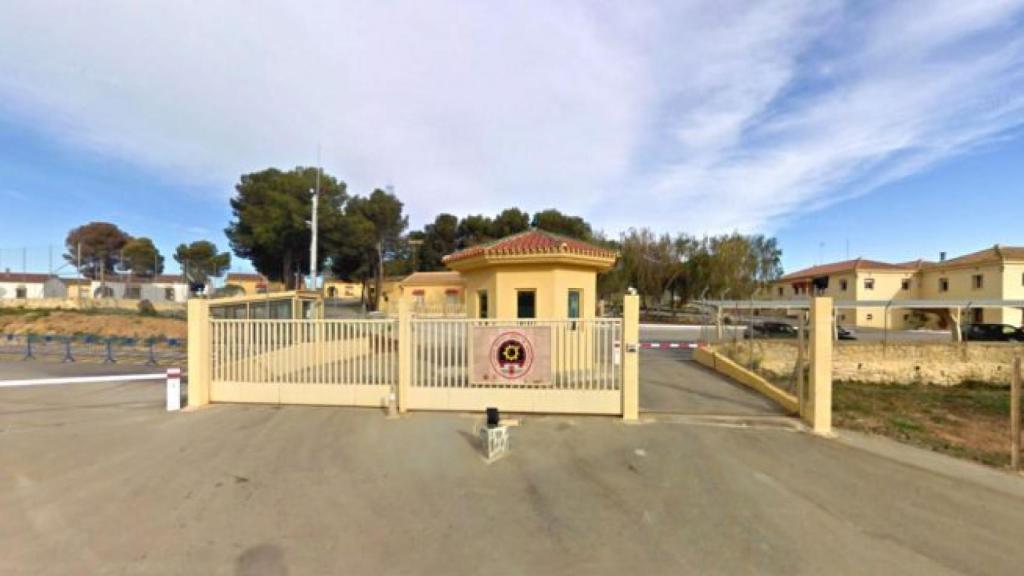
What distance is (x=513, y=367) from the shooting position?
Result: 750 centimetres

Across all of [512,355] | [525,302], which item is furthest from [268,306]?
[512,355]

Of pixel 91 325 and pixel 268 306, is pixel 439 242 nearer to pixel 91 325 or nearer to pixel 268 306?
pixel 91 325

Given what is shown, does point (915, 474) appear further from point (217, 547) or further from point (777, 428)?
point (217, 547)

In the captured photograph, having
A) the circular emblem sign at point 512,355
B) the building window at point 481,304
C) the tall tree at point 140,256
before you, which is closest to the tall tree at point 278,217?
the tall tree at point 140,256

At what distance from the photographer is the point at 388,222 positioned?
142ft

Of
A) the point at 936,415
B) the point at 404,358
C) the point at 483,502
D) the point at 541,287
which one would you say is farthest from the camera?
the point at 541,287

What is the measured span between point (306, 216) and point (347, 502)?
109ft

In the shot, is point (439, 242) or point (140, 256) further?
point (140, 256)

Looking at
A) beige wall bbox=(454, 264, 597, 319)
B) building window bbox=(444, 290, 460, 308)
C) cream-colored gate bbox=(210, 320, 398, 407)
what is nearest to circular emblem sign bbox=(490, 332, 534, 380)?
cream-colored gate bbox=(210, 320, 398, 407)

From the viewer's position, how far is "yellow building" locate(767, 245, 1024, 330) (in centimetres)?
3014

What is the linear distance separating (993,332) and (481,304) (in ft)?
100

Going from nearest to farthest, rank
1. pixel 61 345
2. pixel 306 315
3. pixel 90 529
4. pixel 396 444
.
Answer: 1. pixel 90 529
2. pixel 396 444
3. pixel 306 315
4. pixel 61 345

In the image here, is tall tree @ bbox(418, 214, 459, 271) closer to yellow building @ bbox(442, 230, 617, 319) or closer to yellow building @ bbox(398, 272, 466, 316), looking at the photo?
yellow building @ bbox(398, 272, 466, 316)

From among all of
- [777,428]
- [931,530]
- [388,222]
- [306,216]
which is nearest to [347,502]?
[931,530]
